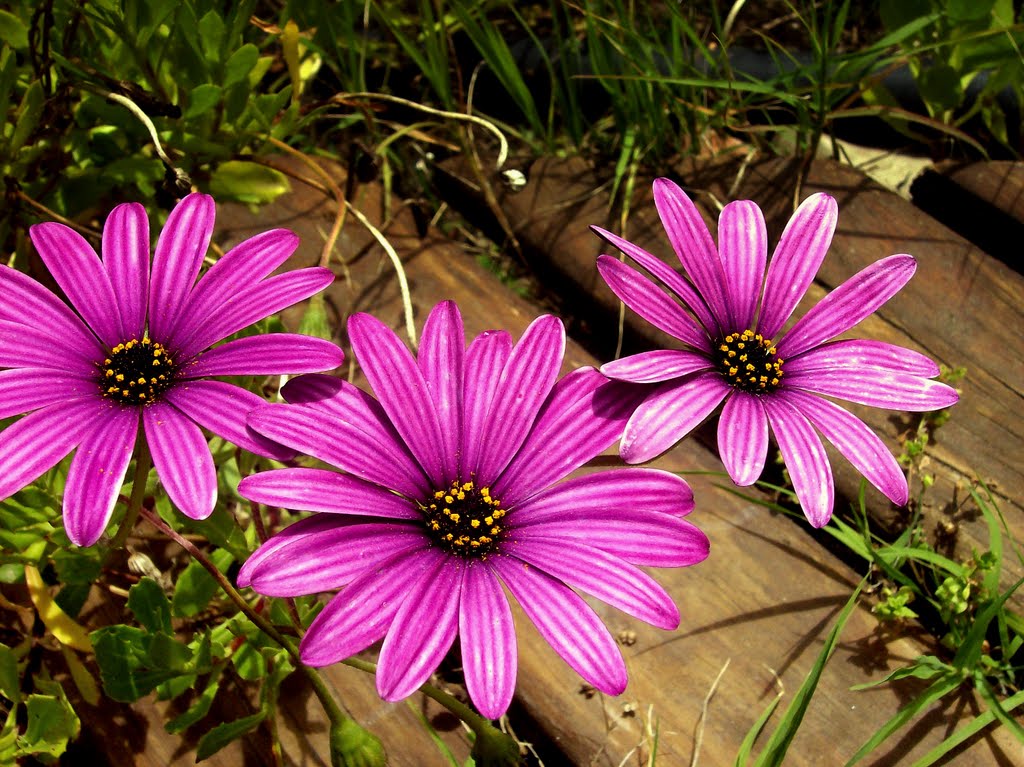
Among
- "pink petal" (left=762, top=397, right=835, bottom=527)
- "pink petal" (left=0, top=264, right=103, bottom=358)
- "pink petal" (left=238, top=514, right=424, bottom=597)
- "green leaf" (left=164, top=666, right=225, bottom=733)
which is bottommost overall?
"green leaf" (left=164, top=666, right=225, bottom=733)

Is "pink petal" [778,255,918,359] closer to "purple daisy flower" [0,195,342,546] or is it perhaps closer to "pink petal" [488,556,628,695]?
"pink petal" [488,556,628,695]

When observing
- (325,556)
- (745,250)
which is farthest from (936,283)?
(325,556)

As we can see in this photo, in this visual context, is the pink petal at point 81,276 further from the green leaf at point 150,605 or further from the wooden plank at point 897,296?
the wooden plank at point 897,296

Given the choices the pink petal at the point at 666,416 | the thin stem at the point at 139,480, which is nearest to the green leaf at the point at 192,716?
the thin stem at the point at 139,480

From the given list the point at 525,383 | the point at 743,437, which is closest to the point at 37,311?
the point at 525,383

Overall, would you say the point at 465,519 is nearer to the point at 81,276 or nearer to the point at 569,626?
the point at 569,626

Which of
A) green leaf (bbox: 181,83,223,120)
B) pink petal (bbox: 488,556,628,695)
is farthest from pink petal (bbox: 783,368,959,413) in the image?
green leaf (bbox: 181,83,223,120)
